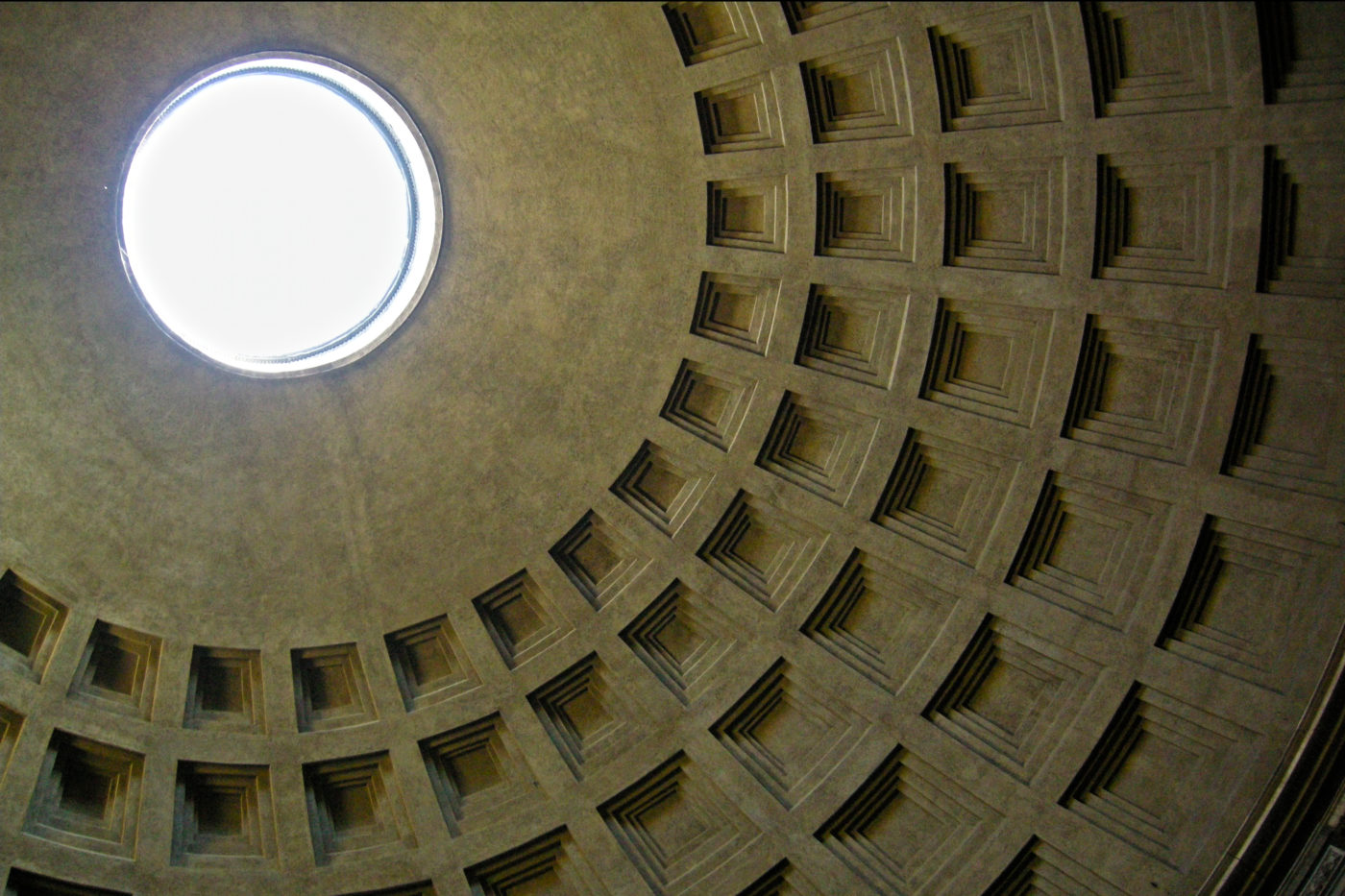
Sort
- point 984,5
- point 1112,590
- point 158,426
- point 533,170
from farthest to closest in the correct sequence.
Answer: point 158,426, point 533,170, point 1112,590, point 984,5

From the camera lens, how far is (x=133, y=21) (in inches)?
627

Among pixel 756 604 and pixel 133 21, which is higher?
pixel 133 21

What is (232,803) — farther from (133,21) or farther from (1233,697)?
(1233,697)

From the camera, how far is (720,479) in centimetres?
1811

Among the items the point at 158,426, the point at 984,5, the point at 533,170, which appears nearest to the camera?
the point at 984,5

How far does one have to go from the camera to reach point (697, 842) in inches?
705

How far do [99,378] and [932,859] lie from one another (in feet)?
52.2

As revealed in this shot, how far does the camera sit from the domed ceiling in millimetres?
14305

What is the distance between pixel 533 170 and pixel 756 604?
8.04 metres

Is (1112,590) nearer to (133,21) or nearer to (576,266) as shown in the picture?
(576,266)

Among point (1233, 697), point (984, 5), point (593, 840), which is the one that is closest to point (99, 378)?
point (593, 840)

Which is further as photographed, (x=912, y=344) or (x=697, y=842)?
(x=697, y=842)

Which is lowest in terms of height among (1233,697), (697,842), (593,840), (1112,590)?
(1233,697)

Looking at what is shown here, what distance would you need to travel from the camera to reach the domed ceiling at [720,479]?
563 inches
